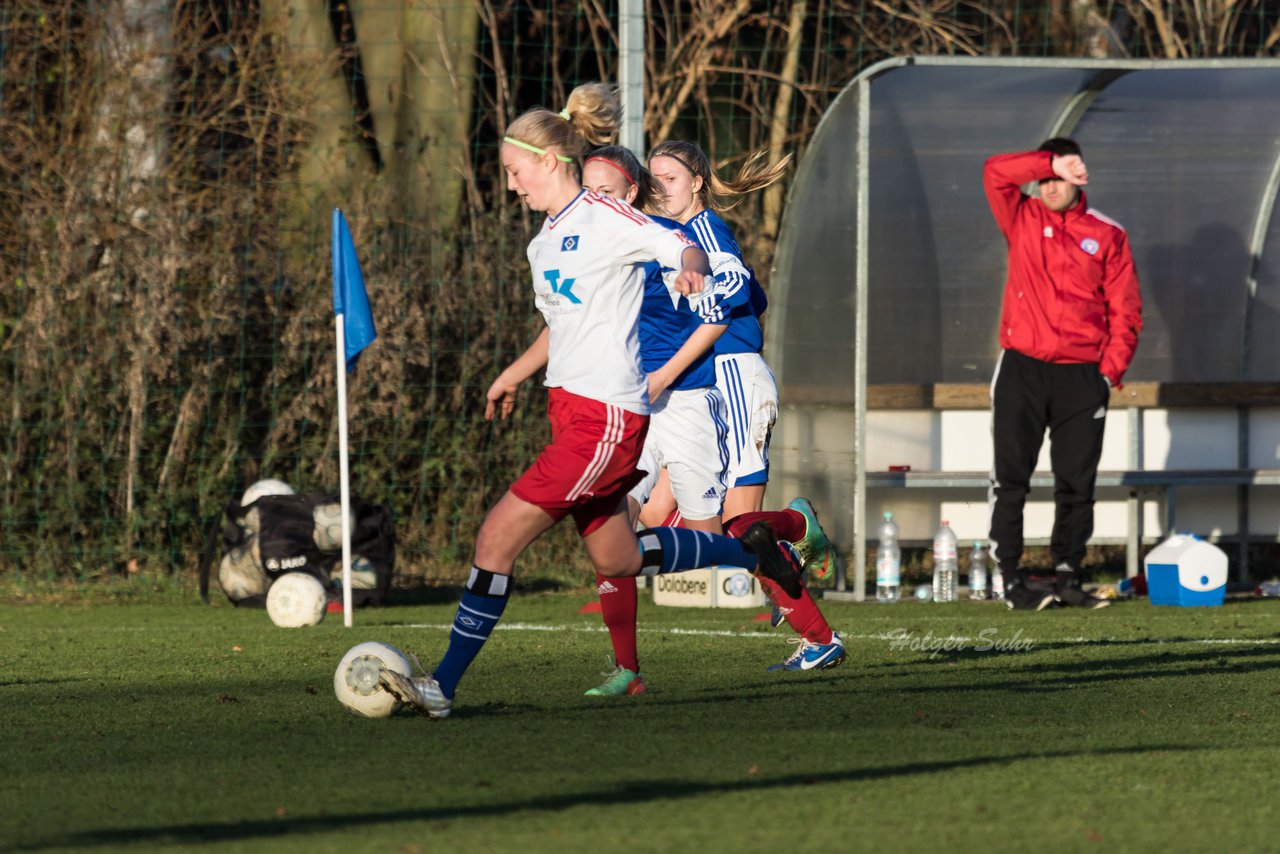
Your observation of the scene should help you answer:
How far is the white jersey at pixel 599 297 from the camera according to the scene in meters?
5.24

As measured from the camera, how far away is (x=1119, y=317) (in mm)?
9617

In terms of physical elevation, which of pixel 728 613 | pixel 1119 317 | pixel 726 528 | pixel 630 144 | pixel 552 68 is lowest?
pixel 728 613

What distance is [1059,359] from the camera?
9539 millimetres

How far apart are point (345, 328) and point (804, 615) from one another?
10.7ft

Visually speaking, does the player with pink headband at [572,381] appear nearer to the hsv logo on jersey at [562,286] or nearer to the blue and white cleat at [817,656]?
the hsv logo on jersey at [562,286]

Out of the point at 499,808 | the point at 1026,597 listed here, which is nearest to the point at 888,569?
the point at 1026,597

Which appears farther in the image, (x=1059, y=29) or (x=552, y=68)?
(x=1059, y=29)

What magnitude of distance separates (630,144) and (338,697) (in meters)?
6.25

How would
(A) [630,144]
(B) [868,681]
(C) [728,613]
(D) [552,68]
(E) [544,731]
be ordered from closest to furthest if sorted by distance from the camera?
(E) [544,731] < (B) [868,681] < (C) [728,613] < (A) [630,144] < (D) [552,68]

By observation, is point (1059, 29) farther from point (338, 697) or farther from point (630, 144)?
point (338, 697)

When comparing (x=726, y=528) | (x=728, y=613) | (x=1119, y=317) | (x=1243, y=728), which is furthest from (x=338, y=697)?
(x=1119, y=317)

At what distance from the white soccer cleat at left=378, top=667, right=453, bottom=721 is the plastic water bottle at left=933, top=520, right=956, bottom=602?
17.9ft

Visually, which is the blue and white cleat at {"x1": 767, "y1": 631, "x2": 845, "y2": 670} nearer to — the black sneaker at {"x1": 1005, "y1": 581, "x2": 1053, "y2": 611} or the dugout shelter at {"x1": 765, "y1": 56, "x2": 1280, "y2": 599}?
the black sneaker at {"x1": 1005, "y1": 581, "x2": 1053, "y2": 611}

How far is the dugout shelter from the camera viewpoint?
10.5 m
